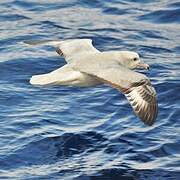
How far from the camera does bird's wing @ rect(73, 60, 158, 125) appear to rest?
7934 millimetres

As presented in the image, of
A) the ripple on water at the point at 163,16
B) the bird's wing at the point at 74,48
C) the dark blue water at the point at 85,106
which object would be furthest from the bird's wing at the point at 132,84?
the ripple on water at the point at 163,16

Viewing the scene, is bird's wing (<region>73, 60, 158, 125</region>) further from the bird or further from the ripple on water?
the ripple on water

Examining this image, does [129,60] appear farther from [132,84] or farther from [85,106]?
[132,84]

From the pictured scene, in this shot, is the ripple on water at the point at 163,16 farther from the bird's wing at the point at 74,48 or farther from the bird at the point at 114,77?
the bird at the point at 114,77

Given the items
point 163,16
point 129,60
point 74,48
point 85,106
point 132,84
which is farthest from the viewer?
point 163,16

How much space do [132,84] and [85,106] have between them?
1.92 meters

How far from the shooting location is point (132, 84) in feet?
26.0

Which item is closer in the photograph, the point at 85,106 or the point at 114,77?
the point at 114,77

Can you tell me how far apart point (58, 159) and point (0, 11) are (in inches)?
225

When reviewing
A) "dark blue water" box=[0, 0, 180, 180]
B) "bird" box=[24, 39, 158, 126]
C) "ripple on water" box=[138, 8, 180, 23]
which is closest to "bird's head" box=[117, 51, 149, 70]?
"bird" box=[24, 39, 158, 126]

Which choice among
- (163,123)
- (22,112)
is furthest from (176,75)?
(22,112)

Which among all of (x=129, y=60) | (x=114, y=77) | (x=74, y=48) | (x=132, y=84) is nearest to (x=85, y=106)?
(x=74, y=48)

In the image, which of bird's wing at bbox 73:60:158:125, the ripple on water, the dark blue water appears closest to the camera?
bird's wing at bbox 73:60:158:125

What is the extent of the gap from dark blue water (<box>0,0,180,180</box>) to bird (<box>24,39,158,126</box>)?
56cm
